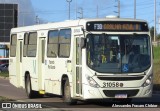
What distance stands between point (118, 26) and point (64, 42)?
2360mm

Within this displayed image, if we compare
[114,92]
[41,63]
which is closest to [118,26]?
[114,92]

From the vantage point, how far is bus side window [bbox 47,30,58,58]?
63.8ft

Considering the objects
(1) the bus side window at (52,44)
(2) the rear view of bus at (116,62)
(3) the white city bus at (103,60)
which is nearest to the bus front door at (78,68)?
(3) the white city bus at (103,60)

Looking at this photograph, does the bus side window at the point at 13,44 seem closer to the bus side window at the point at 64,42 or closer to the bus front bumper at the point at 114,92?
the bus side window at the point at 64,42

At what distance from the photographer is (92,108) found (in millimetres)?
17312

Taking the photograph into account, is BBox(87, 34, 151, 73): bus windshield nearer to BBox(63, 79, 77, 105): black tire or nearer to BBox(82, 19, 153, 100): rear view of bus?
BBox(82, 19, 153, 100): rear view of bus

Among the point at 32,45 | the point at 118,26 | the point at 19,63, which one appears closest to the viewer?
the point at 118,26

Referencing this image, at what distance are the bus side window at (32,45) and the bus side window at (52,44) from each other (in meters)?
1.66

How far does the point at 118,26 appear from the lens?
1733 cm

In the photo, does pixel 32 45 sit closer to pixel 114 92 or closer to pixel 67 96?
pixel 67 96

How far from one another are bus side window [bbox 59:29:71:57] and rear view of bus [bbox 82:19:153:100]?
1462mm

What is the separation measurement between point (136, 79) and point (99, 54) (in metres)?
1.48

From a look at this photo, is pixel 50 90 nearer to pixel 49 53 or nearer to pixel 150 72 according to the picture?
pixel 49 53

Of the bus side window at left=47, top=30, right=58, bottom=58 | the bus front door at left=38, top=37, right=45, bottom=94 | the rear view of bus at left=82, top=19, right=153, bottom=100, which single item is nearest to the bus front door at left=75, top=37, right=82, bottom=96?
the rear view of bus at left=82, top=19, right=153, bottom=100
